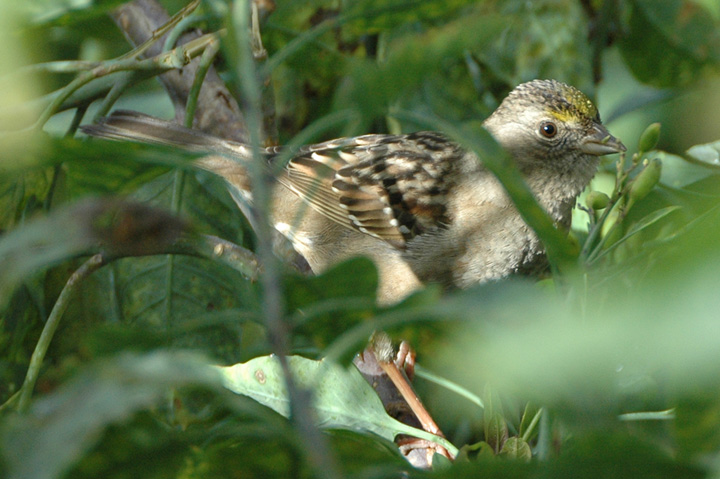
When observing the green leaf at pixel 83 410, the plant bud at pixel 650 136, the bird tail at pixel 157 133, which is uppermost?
the green leaf at pixel 83 410

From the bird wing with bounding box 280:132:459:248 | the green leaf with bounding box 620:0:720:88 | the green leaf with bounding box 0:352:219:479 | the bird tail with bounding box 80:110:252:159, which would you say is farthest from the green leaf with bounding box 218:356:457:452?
the green leaf with bounding box 620:0:720:88

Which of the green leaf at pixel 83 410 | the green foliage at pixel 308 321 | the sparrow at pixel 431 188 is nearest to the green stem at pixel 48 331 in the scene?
the green foliage at pixel 308 321

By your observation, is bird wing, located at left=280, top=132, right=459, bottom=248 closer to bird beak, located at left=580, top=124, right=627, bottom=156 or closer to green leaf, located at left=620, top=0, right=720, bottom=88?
bird beak, located at left=580, top=124, right=627, bottom=156

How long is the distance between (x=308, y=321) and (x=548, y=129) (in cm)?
244

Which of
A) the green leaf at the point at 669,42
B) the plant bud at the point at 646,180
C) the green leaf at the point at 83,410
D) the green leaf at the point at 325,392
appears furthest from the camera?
the green leaf at the point at 669,42

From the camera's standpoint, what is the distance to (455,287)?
2982 millimetres

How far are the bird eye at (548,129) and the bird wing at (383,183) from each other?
0.40 m

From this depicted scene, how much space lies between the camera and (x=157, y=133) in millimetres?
2781

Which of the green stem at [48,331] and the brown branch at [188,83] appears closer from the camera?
the green stem at [48,331]

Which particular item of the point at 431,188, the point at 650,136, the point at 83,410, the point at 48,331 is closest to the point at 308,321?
the point at 83,410

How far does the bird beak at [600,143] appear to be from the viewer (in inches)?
114

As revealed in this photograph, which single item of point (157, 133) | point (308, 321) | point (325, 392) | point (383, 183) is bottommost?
point (383, 183)

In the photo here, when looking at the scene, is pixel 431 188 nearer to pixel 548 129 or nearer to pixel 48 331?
pixel 548 129

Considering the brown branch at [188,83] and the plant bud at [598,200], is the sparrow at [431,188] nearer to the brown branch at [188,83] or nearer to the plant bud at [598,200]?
the brown branch at [188,83]
